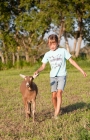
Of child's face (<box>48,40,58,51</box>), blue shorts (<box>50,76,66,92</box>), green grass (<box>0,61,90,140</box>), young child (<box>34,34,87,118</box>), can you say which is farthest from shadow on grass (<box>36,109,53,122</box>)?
child's face (<box>48,40,58,51</box>)

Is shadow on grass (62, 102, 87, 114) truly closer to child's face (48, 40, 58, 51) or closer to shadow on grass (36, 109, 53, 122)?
Result: shadow on grass (36, 109, 53, 122)

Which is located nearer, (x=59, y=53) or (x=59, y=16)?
(x=59, y=53)

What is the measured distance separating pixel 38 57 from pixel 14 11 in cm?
559

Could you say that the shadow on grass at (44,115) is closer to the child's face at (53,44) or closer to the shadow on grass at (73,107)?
the shadow on grass at (73,107)

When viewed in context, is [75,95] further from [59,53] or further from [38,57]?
[38,57]

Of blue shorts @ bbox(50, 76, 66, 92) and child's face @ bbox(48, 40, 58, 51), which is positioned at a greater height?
child's face @ bbox(48, 40, 58, 51)

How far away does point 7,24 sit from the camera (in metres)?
34.6

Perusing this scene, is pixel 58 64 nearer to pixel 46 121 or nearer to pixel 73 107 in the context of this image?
pixel 46 121

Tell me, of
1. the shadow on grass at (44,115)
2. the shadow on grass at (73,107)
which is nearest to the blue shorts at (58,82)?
the shadow on grass at (44,115)

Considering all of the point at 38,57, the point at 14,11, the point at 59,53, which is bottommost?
the point at 38,57

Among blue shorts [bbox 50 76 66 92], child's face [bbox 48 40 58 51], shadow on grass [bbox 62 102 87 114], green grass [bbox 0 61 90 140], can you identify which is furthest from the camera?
shadow on grass [bbox 62 102 87 114]

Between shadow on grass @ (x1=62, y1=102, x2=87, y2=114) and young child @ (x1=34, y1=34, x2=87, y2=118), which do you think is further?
shadow on grass @ (x1=62, y1=102, x2=87, y2=114)

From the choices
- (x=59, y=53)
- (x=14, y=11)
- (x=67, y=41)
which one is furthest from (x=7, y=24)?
(x=59, y=53)

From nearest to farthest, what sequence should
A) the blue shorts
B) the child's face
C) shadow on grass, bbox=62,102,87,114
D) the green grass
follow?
the green grass → the child's face → the blue shorts → shadow on grass, bbox=62,102,87,114
